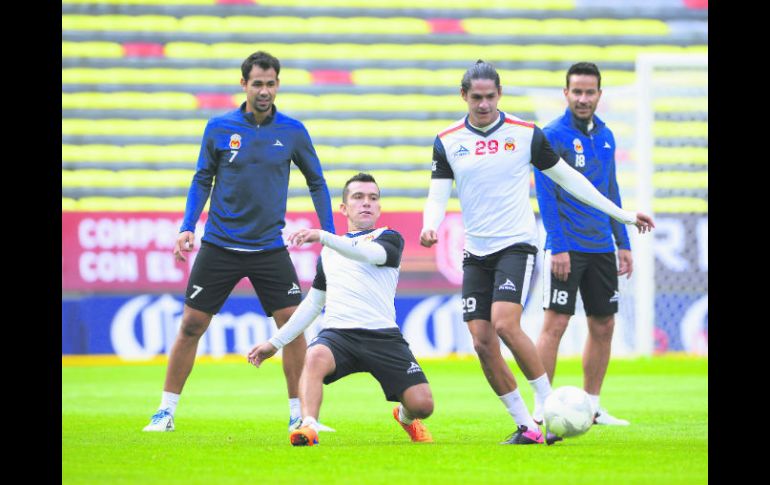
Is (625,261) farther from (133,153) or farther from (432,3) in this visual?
(432,3)

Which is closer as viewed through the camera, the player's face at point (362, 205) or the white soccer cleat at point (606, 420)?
the player's face at point (362, 205)

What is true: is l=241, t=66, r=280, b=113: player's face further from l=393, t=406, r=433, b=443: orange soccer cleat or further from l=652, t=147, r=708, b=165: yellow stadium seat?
l=652, t=147, r=708, b=165: yellow stadium seat

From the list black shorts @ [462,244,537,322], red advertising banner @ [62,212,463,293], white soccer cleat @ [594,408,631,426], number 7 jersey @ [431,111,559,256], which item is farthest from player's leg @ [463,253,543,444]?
red advertising banner @ [62,212,463,293]

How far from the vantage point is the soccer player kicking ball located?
646 centimetres

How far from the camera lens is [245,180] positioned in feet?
23.8

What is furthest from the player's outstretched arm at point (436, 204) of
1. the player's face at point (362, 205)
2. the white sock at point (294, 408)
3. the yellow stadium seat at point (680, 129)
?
the yellow stadium seat at point (680, 129)

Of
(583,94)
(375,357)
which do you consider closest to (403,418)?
(375,357)

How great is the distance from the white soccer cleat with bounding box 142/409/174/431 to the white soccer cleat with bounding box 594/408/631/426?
8.31ft

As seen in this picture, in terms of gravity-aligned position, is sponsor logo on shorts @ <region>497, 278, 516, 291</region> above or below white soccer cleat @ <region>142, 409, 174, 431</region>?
above

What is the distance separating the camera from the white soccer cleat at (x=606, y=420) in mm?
7758

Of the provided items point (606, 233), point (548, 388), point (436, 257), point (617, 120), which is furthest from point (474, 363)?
point (548, 388)

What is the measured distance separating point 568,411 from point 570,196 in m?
1.81

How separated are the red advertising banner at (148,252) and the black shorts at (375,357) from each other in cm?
860

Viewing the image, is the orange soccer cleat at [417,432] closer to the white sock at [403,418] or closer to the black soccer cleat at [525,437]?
the white sock at [403,418]
